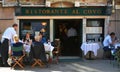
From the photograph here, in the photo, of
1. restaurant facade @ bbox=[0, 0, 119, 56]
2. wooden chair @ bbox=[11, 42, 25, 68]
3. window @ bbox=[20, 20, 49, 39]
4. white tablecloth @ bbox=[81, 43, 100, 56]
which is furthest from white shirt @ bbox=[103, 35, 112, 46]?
wooden chair @ bbox=[11, 42, 25, 68]

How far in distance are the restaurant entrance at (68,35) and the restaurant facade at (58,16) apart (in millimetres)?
79

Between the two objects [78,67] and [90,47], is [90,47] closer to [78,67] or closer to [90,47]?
[90,47]

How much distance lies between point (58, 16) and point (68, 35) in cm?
136

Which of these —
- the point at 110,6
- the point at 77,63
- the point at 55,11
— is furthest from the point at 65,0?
the point at 77,63

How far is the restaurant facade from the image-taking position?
18203 mm

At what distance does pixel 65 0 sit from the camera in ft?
59.4

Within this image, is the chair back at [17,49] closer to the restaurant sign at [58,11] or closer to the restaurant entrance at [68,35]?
the restaurant sign at [58,11]

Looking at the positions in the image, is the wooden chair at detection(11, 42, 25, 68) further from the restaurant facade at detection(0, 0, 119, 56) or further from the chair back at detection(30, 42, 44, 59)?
the restaurant facade at detection(0, 0, 119, 56)

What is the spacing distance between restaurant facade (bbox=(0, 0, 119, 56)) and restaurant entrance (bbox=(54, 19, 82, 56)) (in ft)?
0.26

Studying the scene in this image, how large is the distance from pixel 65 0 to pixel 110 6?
218 centimetres

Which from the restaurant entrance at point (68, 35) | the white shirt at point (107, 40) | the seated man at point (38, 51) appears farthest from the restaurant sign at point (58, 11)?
the seated man at point (38, 51)

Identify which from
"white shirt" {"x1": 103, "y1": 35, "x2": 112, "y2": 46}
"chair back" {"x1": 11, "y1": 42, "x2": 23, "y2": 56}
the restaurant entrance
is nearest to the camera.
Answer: "chair back" {"x1": 11, "y1": 42, "x2": 23, "y2": 56}

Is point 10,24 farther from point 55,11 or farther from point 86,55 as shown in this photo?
point 86,55

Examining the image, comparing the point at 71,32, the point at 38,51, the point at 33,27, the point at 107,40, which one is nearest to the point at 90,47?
the point at 107,40
